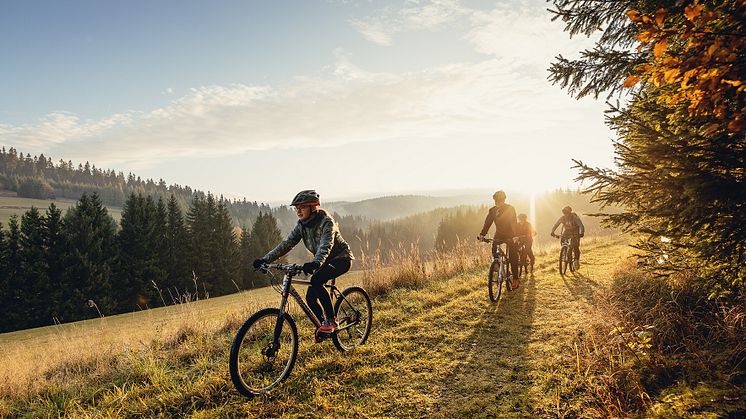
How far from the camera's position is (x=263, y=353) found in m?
5.04

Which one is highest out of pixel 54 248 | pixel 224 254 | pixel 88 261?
pixel 54 248

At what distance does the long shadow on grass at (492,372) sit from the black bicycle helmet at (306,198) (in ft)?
10.4

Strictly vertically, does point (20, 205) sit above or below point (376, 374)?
above

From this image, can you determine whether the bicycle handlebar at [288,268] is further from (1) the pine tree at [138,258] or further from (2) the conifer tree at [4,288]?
(2) the conifer tree at [4,288]

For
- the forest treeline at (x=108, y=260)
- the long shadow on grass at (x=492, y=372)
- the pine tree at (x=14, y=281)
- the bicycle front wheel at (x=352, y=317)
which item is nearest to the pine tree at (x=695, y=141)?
the long shadow on grass at (x=492, y=372)

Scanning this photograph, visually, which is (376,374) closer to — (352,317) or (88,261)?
(352,317)

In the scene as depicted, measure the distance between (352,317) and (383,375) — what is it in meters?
1.32

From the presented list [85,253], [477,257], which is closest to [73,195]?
[85,253]

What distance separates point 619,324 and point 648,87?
3554mm

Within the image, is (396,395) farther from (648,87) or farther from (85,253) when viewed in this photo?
(85,253)

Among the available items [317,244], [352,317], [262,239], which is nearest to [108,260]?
[262,239]

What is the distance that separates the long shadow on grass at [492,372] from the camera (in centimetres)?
411

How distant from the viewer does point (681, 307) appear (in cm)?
512

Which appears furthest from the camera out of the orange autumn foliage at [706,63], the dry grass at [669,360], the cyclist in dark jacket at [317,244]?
the cyclist in dark jacket at [317,244]
